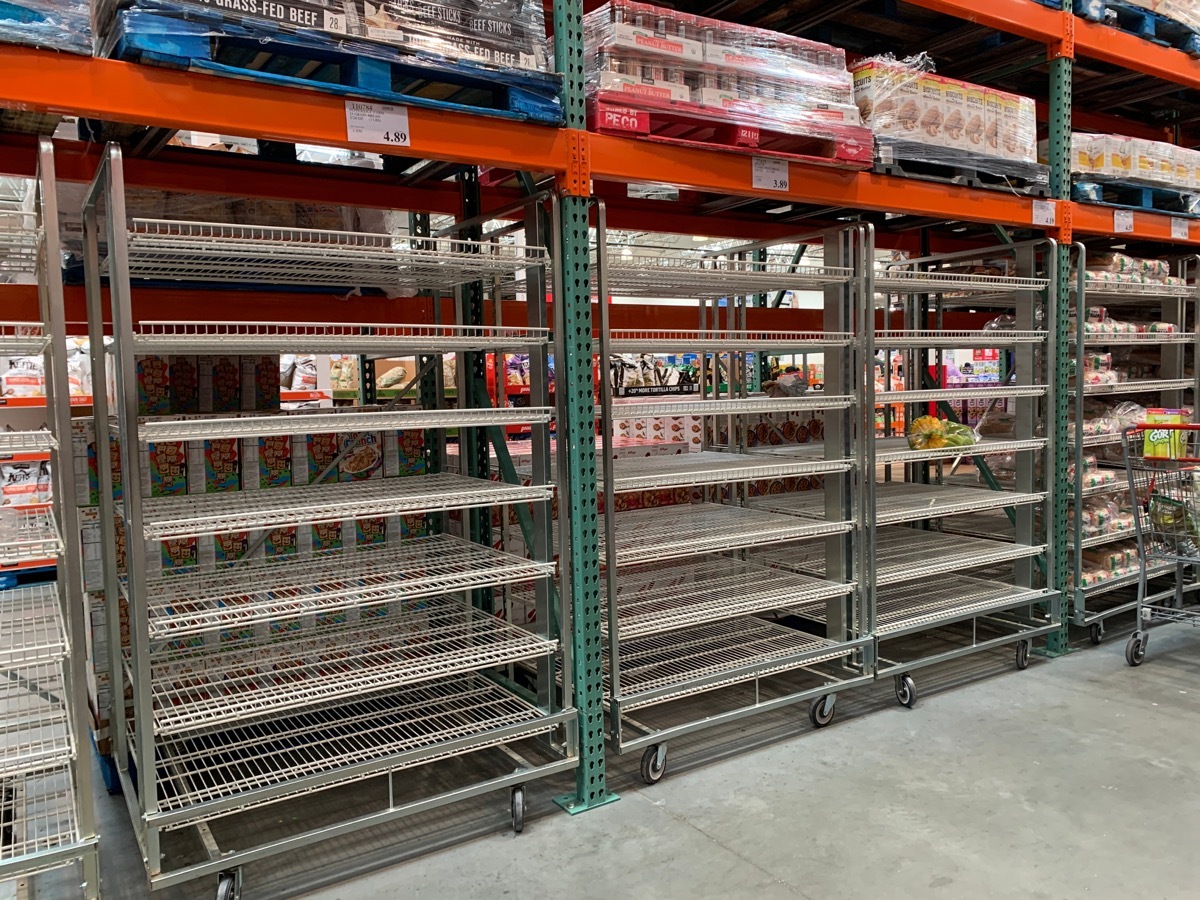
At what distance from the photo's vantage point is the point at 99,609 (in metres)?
3.27

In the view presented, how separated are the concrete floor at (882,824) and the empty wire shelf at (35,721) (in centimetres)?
50

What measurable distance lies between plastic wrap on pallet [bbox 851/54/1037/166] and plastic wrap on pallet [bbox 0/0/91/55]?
288cm

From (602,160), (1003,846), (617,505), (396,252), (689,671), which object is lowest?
(1003,846)

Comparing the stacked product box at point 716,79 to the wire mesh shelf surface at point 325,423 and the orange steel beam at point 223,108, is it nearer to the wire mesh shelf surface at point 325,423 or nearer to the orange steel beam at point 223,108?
the orange steel beam at point 223,108

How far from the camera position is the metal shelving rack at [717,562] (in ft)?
10.5

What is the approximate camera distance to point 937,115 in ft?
12.5

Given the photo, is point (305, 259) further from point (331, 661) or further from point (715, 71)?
point (715, 71)

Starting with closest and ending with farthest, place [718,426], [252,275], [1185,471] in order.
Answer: [252,275] < [1185,471] < [718,426]

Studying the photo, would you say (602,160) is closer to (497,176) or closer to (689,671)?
(497,176)

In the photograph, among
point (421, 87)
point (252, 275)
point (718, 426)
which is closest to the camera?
point (421, 87)

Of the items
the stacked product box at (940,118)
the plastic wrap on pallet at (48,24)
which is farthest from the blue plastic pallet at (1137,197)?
the plastic wrap on pallet at (48,24)

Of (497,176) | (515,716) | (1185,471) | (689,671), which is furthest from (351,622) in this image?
(1185,471)

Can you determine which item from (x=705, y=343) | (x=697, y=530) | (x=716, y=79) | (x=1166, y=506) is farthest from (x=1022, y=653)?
(x=716, y=79)

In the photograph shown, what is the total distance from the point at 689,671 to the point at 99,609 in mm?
2324
